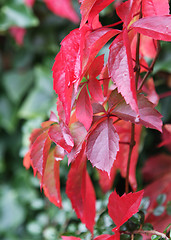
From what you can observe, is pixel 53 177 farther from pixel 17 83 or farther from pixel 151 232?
pixel 17 83

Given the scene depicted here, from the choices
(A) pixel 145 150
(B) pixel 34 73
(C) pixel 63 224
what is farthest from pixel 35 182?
(B) pixel 34 73

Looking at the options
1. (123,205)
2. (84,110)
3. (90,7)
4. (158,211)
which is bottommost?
(158,211)

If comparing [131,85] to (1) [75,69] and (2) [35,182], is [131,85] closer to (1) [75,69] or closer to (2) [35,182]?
(1) [75,69]

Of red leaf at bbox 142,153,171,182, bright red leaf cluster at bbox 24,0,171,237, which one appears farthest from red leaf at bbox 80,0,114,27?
red leaf at bbox 142,153,171,182

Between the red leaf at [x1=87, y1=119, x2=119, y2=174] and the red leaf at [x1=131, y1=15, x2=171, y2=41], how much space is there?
0.11 metres

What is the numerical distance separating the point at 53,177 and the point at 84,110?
0.13 meters

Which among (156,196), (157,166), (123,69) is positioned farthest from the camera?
(157,166)

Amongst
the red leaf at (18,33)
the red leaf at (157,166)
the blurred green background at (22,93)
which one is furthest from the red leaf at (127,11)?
the red leaf at (18,33)

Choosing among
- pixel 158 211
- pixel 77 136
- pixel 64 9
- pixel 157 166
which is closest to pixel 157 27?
pixel 77 136

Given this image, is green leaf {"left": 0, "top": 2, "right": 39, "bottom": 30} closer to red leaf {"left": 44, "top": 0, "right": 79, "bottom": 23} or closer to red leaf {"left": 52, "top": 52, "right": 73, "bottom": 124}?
red leaf {"left": 44, "top": 0, "right": 79, "bottom": 23}

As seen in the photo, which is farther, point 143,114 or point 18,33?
point 18,33

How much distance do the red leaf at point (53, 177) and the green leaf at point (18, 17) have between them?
78cm

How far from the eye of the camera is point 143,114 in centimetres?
34

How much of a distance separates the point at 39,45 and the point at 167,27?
1010 millimetres
